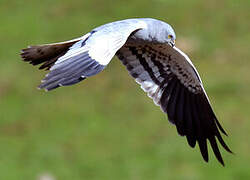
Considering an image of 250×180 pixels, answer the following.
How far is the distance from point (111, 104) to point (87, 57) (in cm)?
889

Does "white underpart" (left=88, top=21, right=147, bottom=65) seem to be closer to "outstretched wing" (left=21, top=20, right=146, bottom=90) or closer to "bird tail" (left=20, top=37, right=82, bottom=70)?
"outstretched wing" (left=21, top=20, right=146, bottom=90)

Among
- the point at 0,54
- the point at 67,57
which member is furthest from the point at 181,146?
the point at 67,57

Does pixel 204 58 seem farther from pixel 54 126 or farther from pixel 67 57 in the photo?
pixel 67 57

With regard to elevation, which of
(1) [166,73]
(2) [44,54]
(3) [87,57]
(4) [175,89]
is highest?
(3) [87,57]

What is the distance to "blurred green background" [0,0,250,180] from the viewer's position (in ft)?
61.8

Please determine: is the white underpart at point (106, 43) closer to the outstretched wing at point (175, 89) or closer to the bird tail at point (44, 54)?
the bird tail at point (44, 54)

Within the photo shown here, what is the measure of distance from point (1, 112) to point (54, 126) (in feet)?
3.21

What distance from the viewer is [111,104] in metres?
20.5

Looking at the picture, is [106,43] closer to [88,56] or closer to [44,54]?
[88,56]

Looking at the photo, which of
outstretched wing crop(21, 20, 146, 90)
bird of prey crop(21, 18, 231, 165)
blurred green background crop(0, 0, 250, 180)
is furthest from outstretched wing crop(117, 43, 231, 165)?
blurred green background crop(0, 0, 250, 180)

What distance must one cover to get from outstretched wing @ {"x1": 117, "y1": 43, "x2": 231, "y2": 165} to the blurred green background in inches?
183

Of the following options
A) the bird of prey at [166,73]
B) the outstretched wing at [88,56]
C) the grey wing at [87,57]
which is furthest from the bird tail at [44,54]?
the grey wing at [87,57]

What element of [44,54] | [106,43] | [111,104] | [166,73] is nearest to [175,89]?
[166,73]

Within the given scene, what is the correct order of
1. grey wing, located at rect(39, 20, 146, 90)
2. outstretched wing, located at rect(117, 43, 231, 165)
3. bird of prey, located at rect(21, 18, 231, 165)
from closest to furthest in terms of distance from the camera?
grey wing, located at rect(39, 20, 146, 90), bird of prey, located at rect(21, 18, 231, 165), outstretched wing, located at rect(117, 43, 231, 165)
